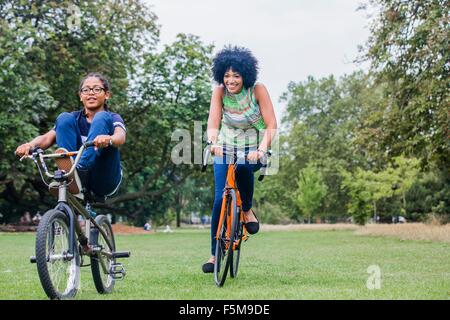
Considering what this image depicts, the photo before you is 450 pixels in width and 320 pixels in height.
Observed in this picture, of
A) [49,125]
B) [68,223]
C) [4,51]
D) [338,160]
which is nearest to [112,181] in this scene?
[68,223]

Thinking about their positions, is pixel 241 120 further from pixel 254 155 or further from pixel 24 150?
pixel 24 150

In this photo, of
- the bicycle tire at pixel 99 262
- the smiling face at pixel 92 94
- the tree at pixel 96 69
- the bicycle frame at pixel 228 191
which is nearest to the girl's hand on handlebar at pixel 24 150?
the smiling face at pixel 92 94

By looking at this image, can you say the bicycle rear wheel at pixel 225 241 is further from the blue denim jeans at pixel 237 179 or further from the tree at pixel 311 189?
the tree at pixel 311 189

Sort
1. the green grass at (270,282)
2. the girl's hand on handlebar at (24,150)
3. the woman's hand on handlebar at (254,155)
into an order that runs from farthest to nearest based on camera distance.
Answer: the woman's hand on handlebar at (254,155)
the green grass at (270,282)
the girl's hand on handlebar at (24,150)

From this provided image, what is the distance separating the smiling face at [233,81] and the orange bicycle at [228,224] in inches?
23.5

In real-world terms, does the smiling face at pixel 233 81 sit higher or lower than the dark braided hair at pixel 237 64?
lower

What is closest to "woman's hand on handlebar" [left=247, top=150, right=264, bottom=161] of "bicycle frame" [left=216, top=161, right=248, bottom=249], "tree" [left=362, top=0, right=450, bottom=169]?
"bicycle frame" [left=216, top=161, right=248, bottom=249]

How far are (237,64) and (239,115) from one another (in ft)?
1.48

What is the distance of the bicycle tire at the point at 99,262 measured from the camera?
211 inches

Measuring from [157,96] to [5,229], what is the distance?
317 inches

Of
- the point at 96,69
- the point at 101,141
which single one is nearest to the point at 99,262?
the point at 101,141

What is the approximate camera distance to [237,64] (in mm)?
6309

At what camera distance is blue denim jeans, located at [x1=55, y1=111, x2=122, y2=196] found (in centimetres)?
519

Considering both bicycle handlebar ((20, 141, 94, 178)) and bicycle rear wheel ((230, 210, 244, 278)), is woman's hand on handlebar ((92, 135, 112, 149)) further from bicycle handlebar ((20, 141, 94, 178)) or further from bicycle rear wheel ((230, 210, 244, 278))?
bicycle rear wheel ((230, 210, 244, 278))
